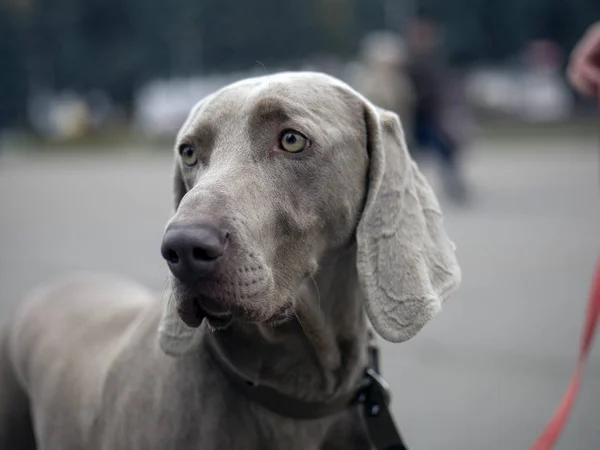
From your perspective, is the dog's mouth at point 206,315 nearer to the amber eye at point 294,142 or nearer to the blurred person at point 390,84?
the amber eye at point 294,142

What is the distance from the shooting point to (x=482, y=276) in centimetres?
709

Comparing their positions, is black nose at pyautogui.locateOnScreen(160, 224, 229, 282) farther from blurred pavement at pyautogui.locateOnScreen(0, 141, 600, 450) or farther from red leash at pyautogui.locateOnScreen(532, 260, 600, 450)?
blurred pavement at pyautogui.locateOnScreen(0, 141, 600, 450)

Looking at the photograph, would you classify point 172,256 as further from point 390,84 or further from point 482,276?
point 390,84

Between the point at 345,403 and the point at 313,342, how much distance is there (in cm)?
23

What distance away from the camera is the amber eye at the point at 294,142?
247cm

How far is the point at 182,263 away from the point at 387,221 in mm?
735

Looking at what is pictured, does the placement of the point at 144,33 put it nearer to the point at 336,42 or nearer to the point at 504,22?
the point at 336,42

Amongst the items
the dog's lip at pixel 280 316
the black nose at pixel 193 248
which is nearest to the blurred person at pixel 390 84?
the dog's lip at pixel 280 316

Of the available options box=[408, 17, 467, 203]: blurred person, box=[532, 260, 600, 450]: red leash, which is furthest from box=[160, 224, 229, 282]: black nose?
box=[408, 17, 467, 203]: blurred person

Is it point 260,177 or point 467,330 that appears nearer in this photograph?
point 260,177

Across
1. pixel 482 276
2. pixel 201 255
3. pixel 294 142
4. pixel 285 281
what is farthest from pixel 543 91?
pixel 201 255

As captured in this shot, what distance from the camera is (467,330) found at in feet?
18.6

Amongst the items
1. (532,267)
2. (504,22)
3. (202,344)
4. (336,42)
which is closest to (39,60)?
(336,42)

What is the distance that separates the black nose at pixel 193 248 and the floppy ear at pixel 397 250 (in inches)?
23.4
